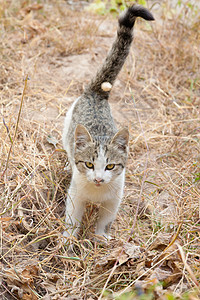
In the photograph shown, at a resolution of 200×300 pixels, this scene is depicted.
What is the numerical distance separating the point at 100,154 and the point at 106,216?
0.66 meters

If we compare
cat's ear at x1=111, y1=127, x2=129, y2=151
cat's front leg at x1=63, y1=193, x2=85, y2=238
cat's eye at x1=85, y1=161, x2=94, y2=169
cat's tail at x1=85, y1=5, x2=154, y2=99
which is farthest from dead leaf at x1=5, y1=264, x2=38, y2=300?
cat's tail at x1=85, y1=5, x2=154, y2=99

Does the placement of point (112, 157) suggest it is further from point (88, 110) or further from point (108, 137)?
point (88, 110)

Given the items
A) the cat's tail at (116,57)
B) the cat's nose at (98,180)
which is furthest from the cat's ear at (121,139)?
the cat's tail at (116,57)

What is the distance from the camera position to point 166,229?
10.1 feet

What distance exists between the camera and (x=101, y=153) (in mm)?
3123

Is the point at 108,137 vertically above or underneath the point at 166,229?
above

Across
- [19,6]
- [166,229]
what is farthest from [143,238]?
[19,6]

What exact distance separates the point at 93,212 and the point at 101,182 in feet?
2.20

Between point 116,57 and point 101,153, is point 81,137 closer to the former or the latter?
point 101,153

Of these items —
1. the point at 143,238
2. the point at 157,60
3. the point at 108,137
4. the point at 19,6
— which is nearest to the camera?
the point at 143,238

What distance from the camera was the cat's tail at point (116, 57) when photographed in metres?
3.65

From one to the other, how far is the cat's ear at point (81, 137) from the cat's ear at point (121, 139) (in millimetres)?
224

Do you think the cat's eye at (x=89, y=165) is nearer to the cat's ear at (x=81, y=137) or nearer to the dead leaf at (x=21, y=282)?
the cat's ear at (x=81, y=137)

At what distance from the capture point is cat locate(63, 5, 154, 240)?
312cm
